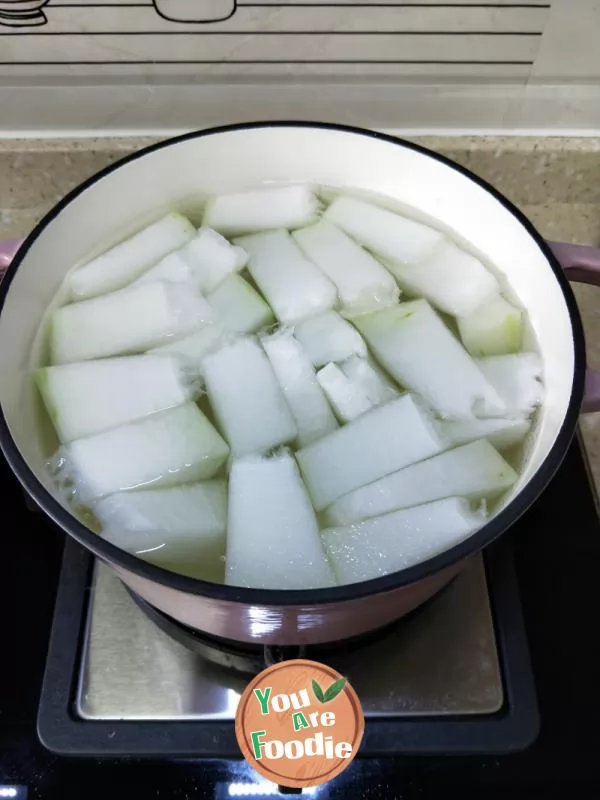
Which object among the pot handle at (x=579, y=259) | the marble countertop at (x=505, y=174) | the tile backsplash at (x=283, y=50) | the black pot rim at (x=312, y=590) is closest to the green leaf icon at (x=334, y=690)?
the black pot rim at (x=312, y=590)

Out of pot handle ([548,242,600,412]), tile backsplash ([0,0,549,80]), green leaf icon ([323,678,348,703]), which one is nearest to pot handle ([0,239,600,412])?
pot handle ([548,242,600,412])

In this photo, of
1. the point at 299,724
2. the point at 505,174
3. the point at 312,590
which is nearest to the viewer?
the point at 312,590

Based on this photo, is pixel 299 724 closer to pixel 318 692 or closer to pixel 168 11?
pixel 318 692

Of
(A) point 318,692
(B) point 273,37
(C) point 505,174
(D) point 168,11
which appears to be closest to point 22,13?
(D) point 168,11

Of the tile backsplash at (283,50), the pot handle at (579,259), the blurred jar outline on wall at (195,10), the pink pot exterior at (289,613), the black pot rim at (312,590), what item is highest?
the blurred jar outline on wall at (195,10)

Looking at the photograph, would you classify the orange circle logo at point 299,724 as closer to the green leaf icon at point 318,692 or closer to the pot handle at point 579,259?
the green leaf icon at point 318,692

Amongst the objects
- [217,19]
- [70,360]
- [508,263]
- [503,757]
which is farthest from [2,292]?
[503,757]
